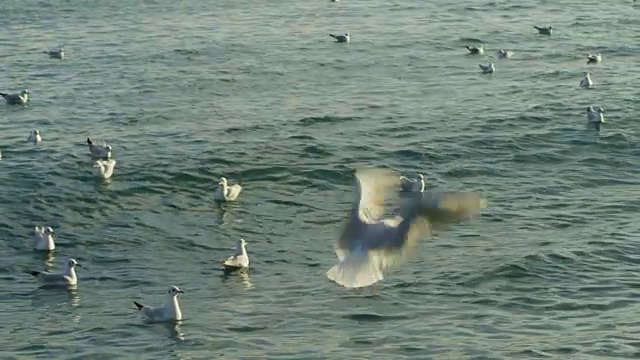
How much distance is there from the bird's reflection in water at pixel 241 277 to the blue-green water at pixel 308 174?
0.06 m

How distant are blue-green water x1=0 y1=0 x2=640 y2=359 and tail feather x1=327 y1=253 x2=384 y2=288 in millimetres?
3411

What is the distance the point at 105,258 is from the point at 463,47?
18.8m

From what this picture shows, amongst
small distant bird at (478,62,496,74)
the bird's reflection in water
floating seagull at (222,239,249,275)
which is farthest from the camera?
small distant bird at (478,62,496,74)

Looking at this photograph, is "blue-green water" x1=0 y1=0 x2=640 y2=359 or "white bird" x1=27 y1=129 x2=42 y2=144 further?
"white bird" x1=27 y1=129 x2=42 y2=144

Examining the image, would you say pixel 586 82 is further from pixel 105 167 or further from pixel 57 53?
pixel 57 53

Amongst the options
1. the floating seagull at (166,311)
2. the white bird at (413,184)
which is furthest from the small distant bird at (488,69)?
the floating seagull at (166,311)

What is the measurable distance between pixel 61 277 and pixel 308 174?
7171 mm

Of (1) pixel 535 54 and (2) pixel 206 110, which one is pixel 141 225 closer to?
(2) pixel 206 110

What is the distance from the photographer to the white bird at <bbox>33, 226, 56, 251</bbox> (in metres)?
21.0

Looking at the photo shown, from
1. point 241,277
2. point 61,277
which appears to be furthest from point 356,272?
point 61,277

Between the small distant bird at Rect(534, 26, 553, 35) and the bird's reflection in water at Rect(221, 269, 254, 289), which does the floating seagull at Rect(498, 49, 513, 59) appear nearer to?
the small distant bird at Rect(534, 26, 553, 35)

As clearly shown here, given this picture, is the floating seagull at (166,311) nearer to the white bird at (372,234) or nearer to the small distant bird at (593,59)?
the white bird at (372,234)

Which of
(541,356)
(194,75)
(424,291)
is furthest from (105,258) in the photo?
(194,75)

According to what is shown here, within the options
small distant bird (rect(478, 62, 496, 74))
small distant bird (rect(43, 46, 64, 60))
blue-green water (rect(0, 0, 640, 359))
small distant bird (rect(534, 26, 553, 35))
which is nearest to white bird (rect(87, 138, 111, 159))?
blue-green water (rect(0, 0, 640, 359))
